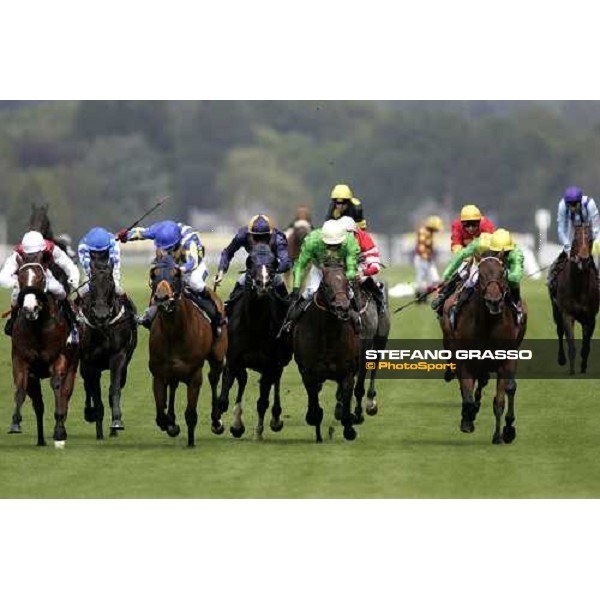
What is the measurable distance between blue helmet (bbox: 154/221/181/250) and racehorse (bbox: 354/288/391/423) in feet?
6.98

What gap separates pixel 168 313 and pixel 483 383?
3355mm

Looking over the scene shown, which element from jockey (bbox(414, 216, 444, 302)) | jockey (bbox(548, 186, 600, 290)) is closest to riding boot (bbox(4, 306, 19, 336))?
jockey (bbox(548, 186, 600, 290))

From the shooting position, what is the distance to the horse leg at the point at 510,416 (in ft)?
58.0

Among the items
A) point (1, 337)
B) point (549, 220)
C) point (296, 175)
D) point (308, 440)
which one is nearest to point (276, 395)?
point (308, 440)

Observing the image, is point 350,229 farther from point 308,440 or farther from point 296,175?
point 296,175

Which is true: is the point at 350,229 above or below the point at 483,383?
above

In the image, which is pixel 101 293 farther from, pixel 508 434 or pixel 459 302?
pixel 508 434

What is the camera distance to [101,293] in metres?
17.3

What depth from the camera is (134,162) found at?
97.1 metres

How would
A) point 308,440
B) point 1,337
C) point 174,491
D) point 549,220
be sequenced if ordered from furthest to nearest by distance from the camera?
point 549,220, point 1,337, point 308,440, point 174,491

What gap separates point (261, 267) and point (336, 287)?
28.2 inches

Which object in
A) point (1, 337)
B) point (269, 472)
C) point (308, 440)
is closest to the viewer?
point (269, 472)

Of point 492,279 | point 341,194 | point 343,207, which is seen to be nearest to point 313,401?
point 492,279

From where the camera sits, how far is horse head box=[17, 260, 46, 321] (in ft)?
53.9
